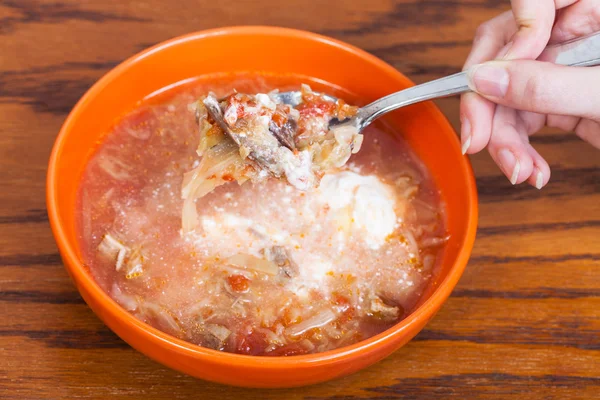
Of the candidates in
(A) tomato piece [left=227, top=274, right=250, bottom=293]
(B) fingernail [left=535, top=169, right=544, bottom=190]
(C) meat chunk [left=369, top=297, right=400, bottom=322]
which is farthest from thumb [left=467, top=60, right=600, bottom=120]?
(A) tomato piece [left=227, top=274, right=250, bottom=293]

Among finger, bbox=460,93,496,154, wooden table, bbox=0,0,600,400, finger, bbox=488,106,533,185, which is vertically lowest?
wooden table, bbox=0,0,600,400

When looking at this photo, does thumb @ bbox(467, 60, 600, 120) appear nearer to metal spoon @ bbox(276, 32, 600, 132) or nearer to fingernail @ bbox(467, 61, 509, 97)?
fingernail @ bbox(467, 61, 509, 97)

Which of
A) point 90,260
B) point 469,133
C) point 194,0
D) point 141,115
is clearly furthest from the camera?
point 194,0

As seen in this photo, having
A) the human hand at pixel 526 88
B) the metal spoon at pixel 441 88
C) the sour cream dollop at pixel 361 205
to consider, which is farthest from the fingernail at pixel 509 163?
the sour cream dollop at pixel 361 205

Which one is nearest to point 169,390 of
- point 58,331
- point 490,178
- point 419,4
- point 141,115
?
point 58,331

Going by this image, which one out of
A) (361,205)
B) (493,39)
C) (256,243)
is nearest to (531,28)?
(493,39)

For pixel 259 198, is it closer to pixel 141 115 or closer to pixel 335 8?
pixel 141 115

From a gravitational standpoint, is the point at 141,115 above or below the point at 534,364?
above
